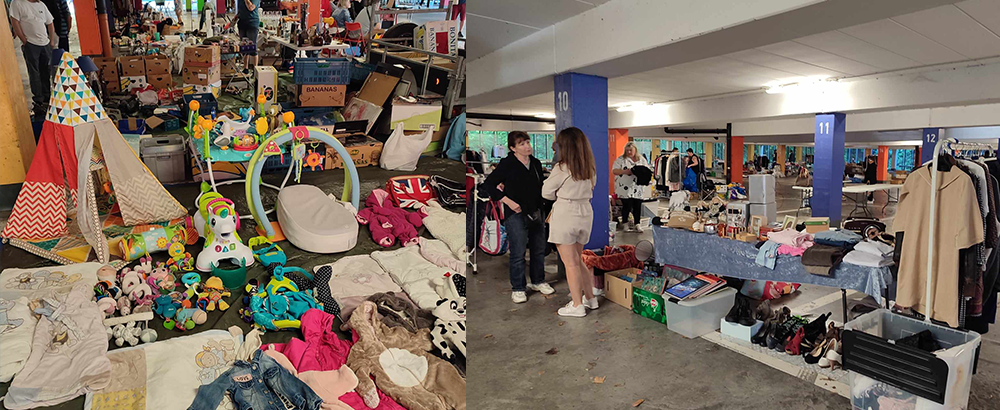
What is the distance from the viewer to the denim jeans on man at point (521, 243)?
151 inches

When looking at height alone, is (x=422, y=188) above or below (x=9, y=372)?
above

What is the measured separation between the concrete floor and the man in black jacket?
339 millimetres

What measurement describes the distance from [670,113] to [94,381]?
9.33m

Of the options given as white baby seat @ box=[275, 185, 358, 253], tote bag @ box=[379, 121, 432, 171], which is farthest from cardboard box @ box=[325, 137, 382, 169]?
white baby seat @ box=[275, 185, 358, 253]

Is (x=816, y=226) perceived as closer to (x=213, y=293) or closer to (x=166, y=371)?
(x=213, y=293)

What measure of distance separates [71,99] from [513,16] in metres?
3.00

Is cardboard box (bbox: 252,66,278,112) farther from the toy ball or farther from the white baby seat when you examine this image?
the toy ball

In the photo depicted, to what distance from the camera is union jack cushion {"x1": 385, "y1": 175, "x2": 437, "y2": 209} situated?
8.05ft

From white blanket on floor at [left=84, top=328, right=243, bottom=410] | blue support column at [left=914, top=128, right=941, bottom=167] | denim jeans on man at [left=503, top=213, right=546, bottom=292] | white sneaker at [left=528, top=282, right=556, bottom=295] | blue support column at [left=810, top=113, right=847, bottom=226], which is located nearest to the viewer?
white blanket on floor at [left=84, top=328, right=243, bottom=410]

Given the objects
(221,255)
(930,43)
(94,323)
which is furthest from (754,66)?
(94,323)

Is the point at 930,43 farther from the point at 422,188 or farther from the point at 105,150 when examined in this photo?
the point at 105,150

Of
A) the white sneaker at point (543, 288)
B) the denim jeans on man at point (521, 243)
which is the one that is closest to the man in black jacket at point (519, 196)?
the denim jeans on man at point (521, 243)

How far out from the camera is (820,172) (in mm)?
7680

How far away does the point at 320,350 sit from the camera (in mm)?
2051
